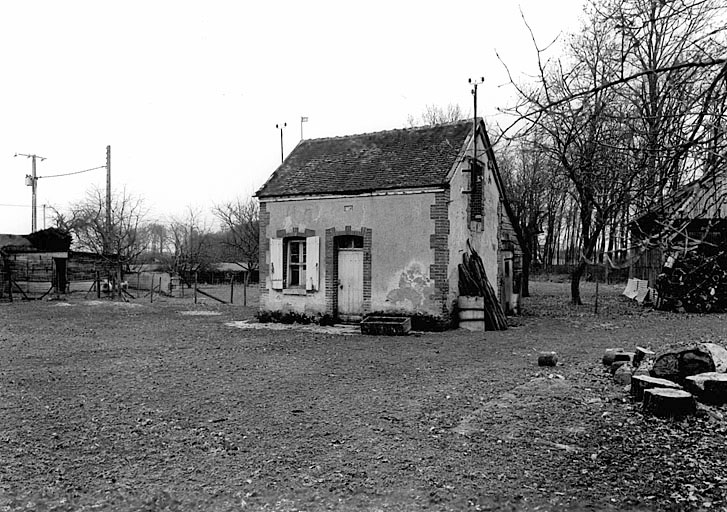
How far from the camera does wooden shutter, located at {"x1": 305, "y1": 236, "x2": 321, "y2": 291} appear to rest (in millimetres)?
15398

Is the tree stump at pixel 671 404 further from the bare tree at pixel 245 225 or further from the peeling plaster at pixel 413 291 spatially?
the bare tree at pixel 245 225

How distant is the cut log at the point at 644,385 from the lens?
21.1 feet

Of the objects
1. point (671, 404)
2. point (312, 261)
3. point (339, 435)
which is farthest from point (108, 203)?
point (671, 404)

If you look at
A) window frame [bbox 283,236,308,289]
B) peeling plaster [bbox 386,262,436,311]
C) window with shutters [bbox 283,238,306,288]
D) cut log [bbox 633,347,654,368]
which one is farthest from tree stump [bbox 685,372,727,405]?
window with shutters [bbox 283,238,306,288]

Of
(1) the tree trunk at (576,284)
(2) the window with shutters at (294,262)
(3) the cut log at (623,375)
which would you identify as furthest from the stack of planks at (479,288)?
(1) the tree trunk at (576,284)

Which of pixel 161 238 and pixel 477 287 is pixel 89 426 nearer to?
pixel 477 287

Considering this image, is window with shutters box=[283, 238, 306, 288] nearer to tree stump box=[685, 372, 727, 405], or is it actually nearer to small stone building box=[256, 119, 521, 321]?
small stone building box=[256, 119, 521, 321]

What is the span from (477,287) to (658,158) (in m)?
10.4

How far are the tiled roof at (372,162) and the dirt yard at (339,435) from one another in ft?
17.6

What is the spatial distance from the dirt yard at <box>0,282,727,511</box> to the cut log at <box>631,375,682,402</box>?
0.19m

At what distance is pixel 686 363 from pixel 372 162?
34.4ft

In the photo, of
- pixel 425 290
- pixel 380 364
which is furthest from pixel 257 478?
pixel 425 290

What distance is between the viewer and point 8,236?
28891 mm

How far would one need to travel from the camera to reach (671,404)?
593 cm
